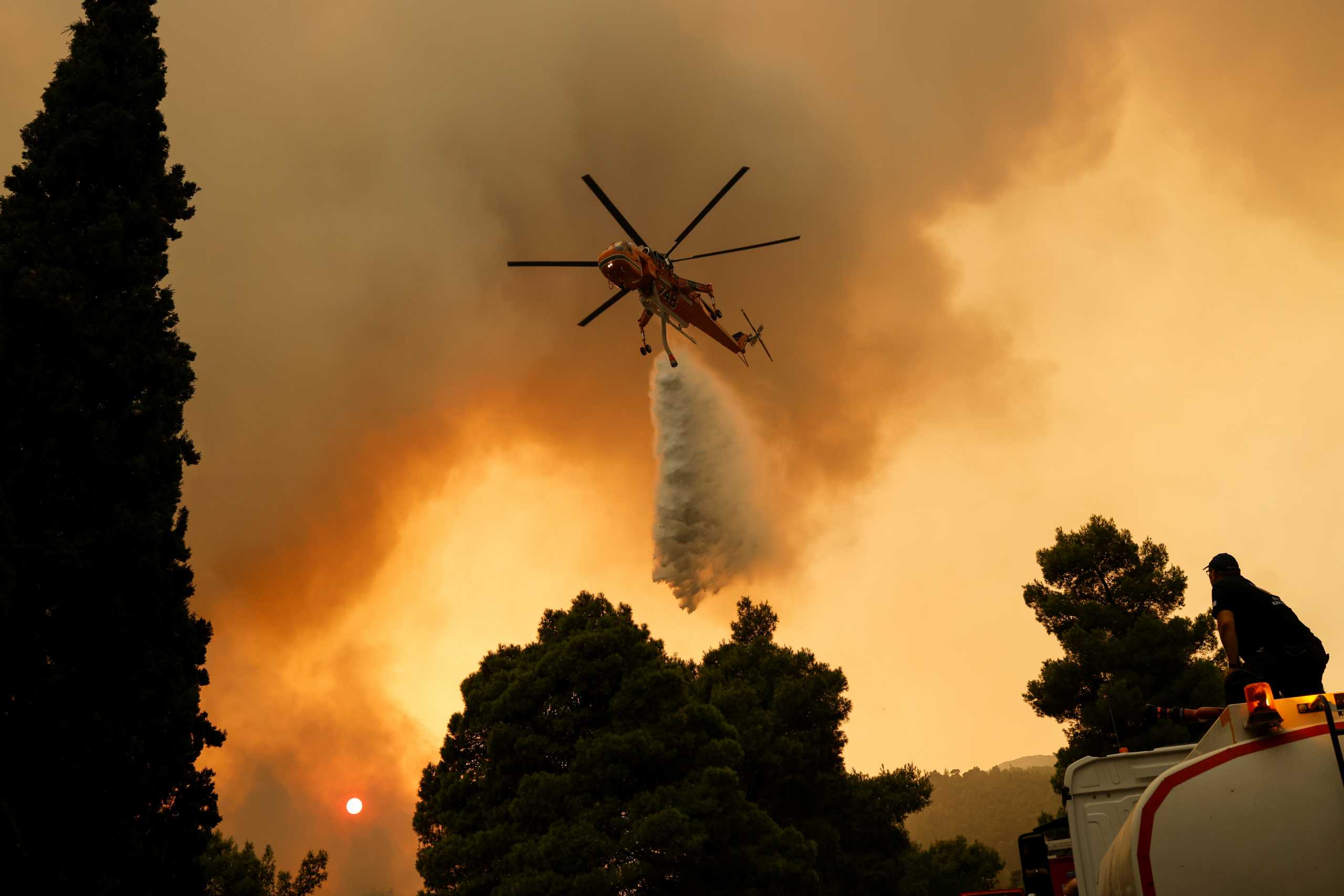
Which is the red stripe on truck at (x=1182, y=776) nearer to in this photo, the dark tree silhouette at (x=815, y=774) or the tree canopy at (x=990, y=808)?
the dark tree silhouette at (x=815, y=774)

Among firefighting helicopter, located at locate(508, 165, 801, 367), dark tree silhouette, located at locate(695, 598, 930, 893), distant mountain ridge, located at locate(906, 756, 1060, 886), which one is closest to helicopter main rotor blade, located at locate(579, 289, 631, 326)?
firefighting helicopter, located at locate(508, 165, 801, 367)

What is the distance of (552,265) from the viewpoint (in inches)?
1404

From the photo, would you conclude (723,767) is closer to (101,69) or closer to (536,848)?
(536,848)

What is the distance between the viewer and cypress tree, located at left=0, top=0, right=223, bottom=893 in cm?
1488

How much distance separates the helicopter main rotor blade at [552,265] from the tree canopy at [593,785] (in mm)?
13479

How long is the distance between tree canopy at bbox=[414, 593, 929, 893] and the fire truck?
22350 millimetres

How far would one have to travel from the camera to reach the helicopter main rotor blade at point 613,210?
31.9 meters

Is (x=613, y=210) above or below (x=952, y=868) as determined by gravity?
above

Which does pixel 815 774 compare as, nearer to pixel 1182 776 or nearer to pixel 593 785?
pixel 593 785

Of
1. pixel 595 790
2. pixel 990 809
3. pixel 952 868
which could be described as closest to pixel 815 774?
pixel 952 868

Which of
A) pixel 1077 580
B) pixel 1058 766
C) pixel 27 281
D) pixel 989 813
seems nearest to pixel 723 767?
pixel 1058 766

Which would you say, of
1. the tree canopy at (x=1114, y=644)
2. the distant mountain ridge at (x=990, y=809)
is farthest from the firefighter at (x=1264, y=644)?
the distant mountain ridge at (x=990, y=809)

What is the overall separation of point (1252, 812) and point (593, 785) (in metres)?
25.0

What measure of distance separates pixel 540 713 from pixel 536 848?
5.38 m
